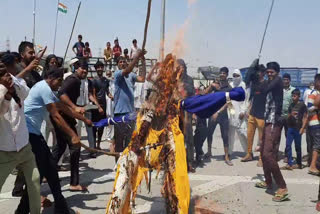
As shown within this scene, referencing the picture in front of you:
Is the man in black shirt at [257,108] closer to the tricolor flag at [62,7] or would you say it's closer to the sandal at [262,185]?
the sandal at [262,185]

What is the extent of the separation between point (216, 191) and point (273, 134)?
1303 mm

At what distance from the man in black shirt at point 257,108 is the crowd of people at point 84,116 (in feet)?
0.07

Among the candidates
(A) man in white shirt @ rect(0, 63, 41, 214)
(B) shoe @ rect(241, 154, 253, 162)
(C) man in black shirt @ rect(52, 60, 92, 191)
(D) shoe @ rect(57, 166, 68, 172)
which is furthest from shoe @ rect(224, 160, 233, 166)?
(A) man in white shirt @ rect(0, 63, 41, 214)

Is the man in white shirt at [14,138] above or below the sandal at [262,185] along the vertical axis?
above

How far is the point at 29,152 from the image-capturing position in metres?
3.52

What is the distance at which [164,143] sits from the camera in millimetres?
3572

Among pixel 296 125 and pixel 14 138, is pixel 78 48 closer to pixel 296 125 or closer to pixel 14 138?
pixel 296 125

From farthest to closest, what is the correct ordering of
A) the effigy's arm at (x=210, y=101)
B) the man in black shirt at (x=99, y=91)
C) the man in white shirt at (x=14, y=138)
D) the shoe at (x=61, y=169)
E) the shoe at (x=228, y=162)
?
the man in black shirt at (x=99, y=91)
the shoe at (x=228, y=162)
the shoe at (x=61, y=169)
the effigy's arm at (x=210, y=101)
the man in white shirt at (x=14, y=138)

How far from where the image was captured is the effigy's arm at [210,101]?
353cm

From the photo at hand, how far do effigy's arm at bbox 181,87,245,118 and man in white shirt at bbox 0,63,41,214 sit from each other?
1.77m

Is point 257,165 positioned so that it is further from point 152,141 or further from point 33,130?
point 33,130

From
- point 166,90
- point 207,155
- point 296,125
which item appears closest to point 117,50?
point 207,155

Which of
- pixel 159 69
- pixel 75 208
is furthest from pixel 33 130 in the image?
pixel 159 69

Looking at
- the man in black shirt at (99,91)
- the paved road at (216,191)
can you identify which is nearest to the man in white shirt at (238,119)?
the paved road at (216,191)
